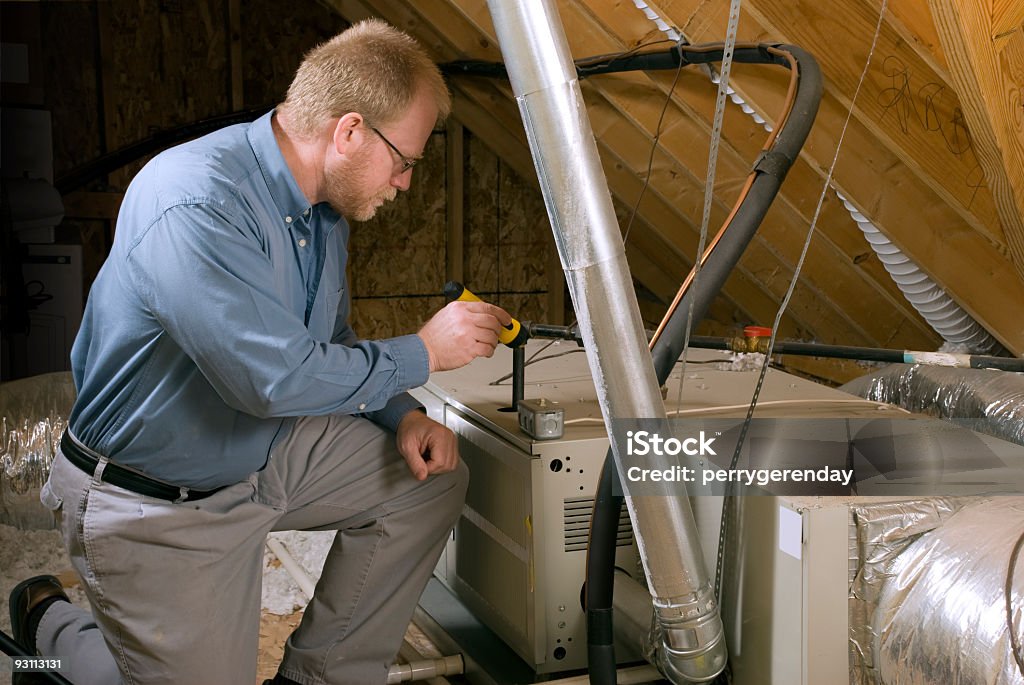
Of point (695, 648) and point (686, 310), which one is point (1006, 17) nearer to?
point (686, 310)

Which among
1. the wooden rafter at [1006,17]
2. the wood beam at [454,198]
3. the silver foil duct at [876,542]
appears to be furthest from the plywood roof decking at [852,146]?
the wood beam at [454,198]

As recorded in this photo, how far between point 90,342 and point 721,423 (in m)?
0.96

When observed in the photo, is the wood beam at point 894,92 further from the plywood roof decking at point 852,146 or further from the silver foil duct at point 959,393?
the silver foil duct at point 959,393

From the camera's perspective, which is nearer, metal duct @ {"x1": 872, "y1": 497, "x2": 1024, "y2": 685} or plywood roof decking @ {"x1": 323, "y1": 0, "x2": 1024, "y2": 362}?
metal duct @ {"x1": 872, "y1": 497, "x2": 1024, "y2": 685}

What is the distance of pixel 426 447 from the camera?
162 cm

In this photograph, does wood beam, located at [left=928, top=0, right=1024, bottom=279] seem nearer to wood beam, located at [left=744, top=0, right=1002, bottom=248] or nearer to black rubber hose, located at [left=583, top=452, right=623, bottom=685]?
wood beam, located at [left=744, top=0, right=1002, bottom=248]

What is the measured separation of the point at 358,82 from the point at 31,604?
1.15m

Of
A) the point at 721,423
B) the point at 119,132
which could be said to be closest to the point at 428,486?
the point at 721,423

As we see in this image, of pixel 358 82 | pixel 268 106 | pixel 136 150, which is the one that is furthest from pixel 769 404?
pixel 136 150

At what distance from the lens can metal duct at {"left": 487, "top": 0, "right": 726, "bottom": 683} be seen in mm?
1042

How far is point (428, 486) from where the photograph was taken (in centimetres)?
166

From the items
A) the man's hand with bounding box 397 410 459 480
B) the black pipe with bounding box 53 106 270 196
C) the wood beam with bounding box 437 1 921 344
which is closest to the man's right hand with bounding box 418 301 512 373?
the man's hand with bounding box 397 410 459 480

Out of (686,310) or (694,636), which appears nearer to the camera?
(694,636)

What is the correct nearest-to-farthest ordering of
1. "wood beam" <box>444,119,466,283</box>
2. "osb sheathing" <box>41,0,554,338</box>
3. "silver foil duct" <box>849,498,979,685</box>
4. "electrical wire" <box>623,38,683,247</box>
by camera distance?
"silver foil duct" <box>849,498,979,685</box>, "electrical wire" <box>623,38,683,247</box>, "osb sheathing" <box>41,0,554,338</box>, "wood beam" <box>444,119,466,283</box>
